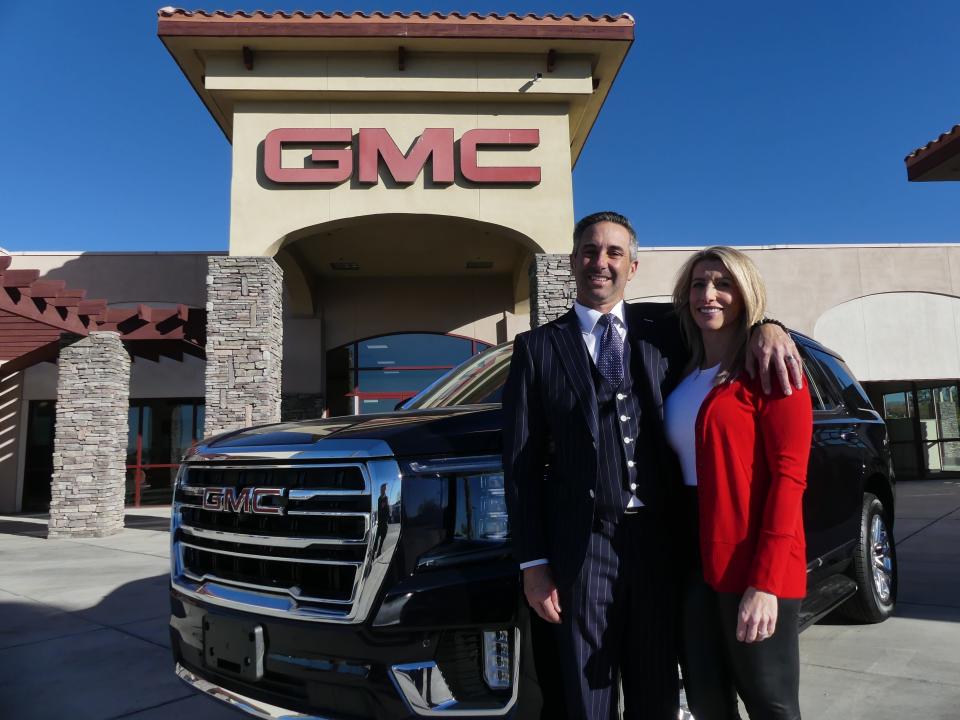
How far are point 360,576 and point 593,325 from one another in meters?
1.05

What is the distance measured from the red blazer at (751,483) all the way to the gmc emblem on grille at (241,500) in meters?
1.37

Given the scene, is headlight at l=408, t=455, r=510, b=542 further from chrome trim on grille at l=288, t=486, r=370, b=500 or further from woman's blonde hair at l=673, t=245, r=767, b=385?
woman's blonde hair at l=673, t=245, r=767, b=385

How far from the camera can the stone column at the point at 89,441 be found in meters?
11.0

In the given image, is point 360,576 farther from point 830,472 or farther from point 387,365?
point 387,365

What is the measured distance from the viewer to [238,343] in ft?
33.3

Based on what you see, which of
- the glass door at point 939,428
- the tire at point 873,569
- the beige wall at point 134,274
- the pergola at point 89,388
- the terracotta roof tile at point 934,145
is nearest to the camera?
the tire at point 873,569

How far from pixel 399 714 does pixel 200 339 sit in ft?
39.7

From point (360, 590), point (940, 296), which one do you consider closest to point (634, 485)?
point (360, 590)

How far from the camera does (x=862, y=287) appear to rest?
16125 millimetres

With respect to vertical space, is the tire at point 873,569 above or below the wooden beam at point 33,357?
below

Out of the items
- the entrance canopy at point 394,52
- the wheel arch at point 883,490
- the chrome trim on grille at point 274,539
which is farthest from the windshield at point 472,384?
the entrance canopy at point 394,52

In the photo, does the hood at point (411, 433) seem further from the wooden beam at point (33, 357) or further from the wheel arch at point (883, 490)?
the wooden beam at point (33, 357)

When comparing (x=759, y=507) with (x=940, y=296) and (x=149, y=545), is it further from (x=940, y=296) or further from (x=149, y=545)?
(x=940, y=296)

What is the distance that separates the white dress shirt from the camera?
81.1 inches
